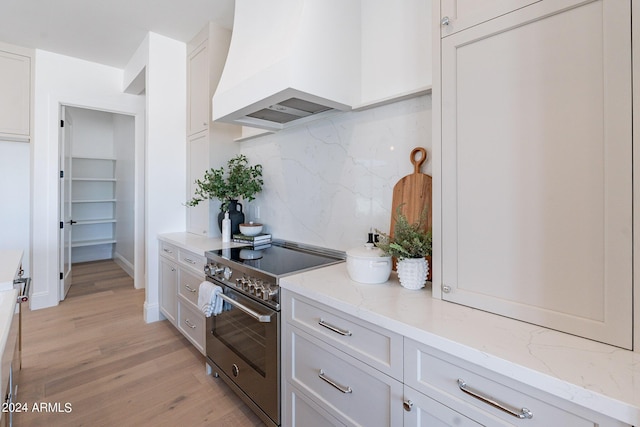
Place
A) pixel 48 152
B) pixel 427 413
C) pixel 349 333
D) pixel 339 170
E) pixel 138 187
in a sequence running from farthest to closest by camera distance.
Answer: pixel 138 187 → pixel 48 152 → pixel 339 170 → pixel 349 333 → pixel 427 413

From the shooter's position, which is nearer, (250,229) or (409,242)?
(409,242)

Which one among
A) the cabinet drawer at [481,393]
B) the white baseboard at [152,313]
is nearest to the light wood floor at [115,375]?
the white baseboard at [152,313]

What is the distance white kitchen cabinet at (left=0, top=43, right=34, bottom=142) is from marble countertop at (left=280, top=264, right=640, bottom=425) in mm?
3861

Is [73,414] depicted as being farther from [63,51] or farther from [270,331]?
[63,51]

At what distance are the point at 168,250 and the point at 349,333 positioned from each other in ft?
7.15

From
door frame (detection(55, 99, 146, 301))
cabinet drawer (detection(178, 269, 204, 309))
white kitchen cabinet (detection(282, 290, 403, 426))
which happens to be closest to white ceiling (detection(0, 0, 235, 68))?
door frame (detection(55, 99, 146, 301))

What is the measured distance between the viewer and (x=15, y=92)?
319cm

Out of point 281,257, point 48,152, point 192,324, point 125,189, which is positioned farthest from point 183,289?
point 125,189

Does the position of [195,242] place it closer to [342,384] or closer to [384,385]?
[342,384]

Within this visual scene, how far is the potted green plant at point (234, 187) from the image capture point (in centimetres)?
255

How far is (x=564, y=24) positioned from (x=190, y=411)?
2380 mm

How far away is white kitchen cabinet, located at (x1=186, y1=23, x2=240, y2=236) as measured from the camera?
281 cm

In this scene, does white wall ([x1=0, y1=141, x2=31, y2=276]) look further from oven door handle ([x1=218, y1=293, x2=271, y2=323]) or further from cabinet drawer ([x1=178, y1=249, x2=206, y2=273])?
oven door handle ([x1=218, y1=293, x2=271, y2=323])

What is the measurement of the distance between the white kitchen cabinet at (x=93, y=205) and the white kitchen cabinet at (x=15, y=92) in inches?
77.7
